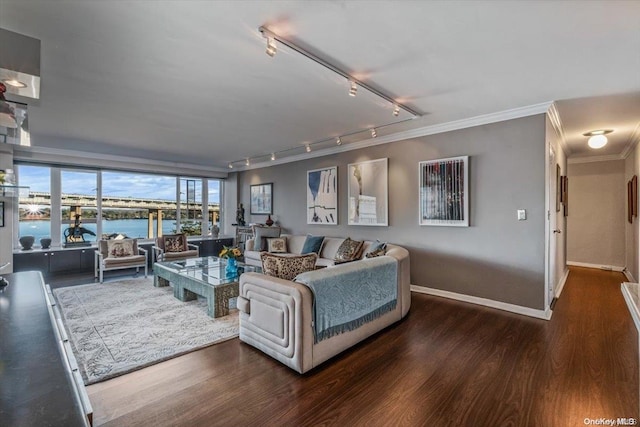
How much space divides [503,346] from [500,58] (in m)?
2.61

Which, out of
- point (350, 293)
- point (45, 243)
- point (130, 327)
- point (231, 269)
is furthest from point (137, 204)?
point (350, 293)

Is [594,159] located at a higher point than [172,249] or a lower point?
higher

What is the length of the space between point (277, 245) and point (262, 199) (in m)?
1.97

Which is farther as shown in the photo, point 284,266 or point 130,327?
point 130,327

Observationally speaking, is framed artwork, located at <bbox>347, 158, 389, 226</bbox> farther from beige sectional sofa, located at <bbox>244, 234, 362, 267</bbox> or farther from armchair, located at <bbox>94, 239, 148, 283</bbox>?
armchair, located at <bbox>94, 239, 148, 283</bbox>

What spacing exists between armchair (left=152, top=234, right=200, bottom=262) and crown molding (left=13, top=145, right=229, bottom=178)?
7.00 feet

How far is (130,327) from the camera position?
10.6 ft

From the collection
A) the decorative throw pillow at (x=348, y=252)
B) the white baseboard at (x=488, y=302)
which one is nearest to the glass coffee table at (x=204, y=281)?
the decorative throw pillow at (x=348, y=252)

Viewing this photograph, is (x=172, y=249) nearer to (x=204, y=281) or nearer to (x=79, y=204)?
(x=79, y=204)

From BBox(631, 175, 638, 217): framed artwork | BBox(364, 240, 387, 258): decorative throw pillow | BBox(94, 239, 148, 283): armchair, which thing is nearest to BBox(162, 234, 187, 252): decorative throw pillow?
BBox(94, 239, 148, 283): armchair

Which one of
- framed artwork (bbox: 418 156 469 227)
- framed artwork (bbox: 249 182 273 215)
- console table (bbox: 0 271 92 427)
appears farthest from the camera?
framed artwork (bbox: 249 182 273 215)

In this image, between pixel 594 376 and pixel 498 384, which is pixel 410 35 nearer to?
pixel 498 384

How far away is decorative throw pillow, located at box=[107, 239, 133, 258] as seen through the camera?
5.59m

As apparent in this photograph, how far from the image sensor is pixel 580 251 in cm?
666
